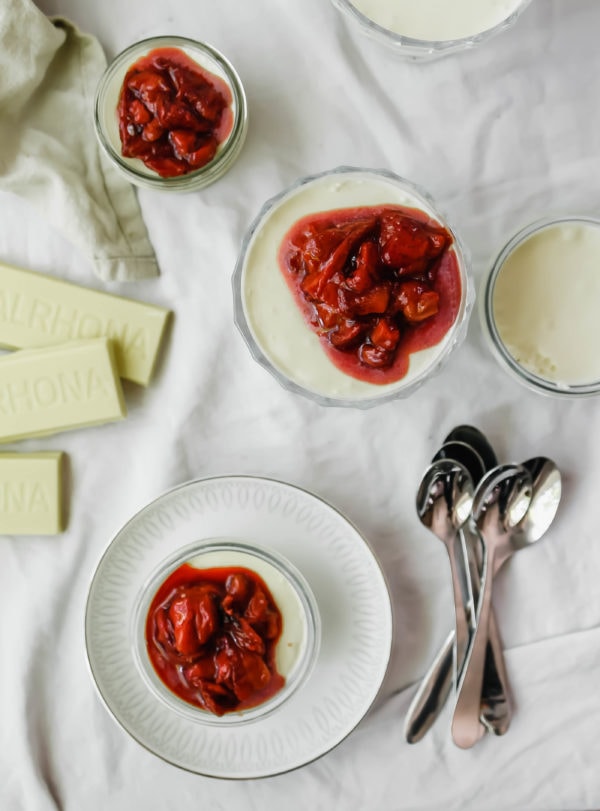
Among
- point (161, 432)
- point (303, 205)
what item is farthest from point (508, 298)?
point (161, 432)

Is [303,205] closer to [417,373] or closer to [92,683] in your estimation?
[417,373]

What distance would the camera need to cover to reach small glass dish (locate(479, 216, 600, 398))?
49.8 inches

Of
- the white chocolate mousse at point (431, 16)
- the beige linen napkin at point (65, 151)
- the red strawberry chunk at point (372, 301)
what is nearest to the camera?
the red strawberry chunk at point (372, 301)

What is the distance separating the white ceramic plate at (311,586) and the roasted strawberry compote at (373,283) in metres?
0.30

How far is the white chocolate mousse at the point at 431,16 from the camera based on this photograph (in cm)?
118

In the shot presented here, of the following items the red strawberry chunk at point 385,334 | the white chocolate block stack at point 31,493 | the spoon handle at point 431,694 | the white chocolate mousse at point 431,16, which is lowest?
the spoon handle at point 431,694

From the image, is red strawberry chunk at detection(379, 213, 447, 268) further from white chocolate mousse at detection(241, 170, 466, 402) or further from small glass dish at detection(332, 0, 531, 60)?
small glass dish at detection(332, 0, 531, 60)

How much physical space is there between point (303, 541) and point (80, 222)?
2.00ft

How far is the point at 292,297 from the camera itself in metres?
1.16

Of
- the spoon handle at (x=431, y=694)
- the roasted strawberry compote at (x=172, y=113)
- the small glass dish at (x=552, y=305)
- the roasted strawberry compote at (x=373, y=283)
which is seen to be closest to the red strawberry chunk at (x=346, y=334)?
the roasted strawberry compote at (x=373, y=283)

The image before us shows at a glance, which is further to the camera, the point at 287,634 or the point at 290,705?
the point at 290,705

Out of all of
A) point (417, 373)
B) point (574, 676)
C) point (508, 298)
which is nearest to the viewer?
point (417, 373)

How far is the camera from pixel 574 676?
138 centimetres

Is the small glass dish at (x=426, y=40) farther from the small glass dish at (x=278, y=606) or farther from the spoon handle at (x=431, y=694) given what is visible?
the spoon handle at (x=431, y=694)
